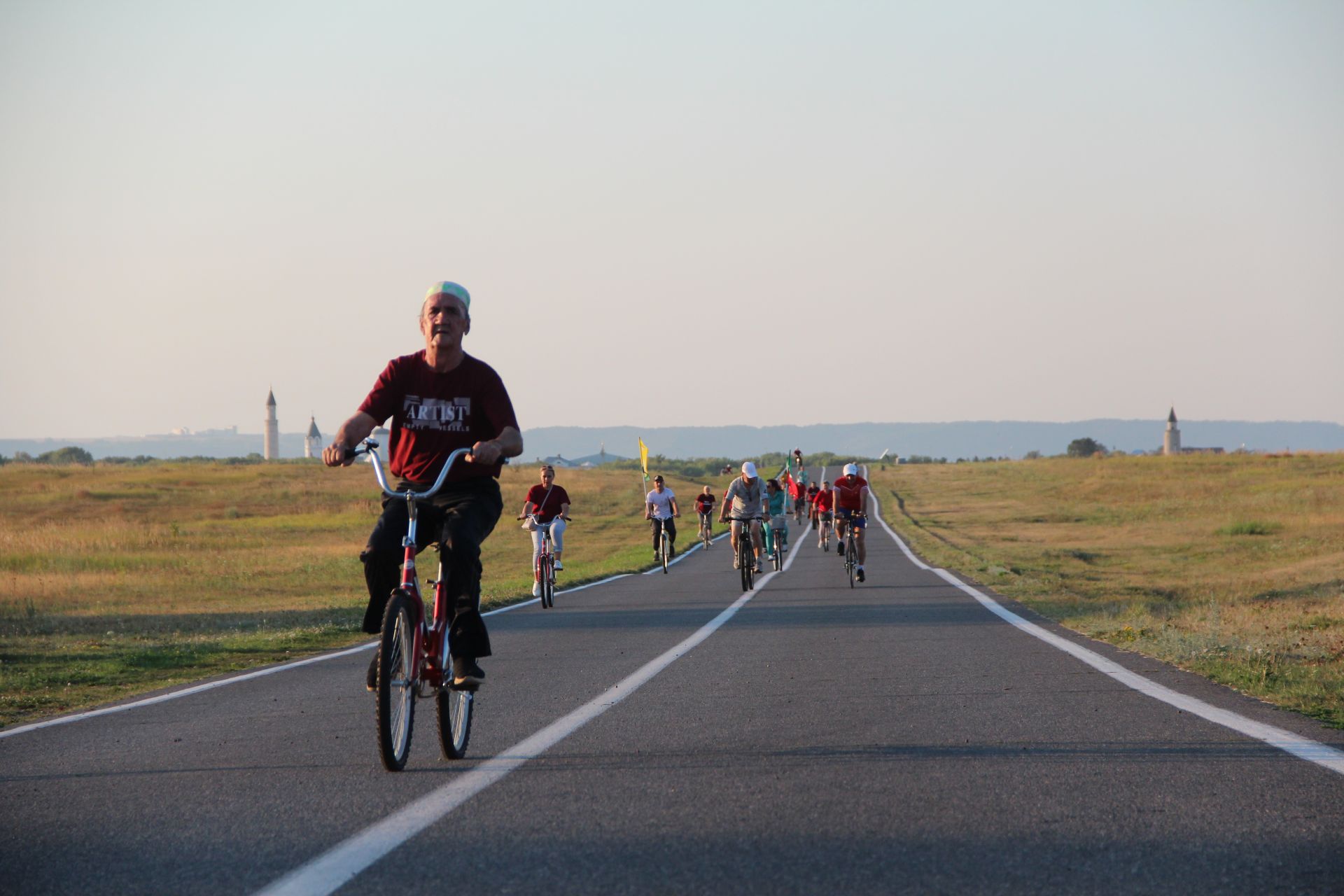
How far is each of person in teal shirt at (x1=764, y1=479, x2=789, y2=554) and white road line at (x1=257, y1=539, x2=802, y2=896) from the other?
15900 millimetres

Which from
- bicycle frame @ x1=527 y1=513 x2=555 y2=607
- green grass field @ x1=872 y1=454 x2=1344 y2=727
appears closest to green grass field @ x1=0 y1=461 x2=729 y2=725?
bicycle frame @ x1=527 y1=513 x2=555 y2=607

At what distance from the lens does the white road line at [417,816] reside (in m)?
4.24

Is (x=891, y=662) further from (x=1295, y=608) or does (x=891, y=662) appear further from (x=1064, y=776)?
(x=1295, y=608)

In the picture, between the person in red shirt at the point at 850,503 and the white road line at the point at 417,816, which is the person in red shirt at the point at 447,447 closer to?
the white road line at the point at 417,816

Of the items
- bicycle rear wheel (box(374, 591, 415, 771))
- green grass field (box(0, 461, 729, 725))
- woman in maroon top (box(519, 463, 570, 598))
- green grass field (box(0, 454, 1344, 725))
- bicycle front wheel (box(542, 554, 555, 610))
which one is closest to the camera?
bicycle rear wheel (box(374, 591, 415, 771))

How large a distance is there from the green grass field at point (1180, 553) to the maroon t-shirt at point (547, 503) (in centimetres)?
661

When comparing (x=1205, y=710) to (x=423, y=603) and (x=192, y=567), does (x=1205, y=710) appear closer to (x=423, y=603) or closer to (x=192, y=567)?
(x=423, y=603)

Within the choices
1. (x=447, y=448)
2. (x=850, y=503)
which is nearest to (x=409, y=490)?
(x=447, y=448)

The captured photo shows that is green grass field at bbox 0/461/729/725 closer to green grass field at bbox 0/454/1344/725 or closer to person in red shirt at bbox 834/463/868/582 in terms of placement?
green grass field at bbox 0/454/1344/725

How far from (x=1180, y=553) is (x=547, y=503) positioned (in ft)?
88.8

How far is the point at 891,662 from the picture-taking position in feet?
34.1

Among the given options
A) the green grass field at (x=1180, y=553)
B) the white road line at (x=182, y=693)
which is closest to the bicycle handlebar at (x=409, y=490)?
the white road line at (x=182, y=693)

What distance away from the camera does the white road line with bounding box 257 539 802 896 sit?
4242mm

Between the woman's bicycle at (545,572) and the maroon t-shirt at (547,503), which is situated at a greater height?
the maroon t-shirt at (547,503)
